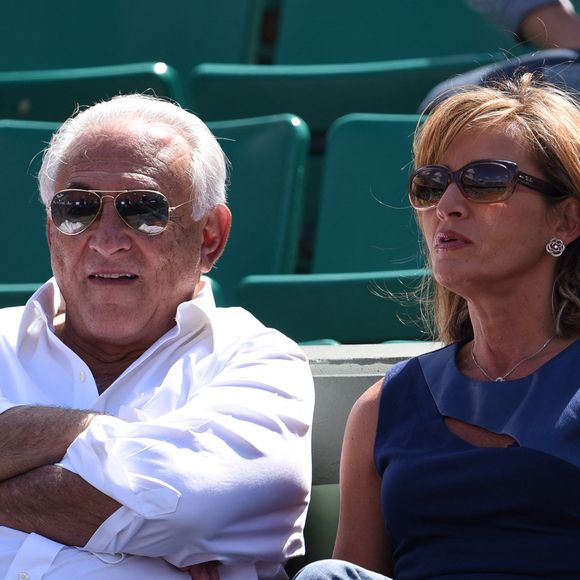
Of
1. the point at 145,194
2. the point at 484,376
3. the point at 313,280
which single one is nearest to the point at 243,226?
the point at 313,280

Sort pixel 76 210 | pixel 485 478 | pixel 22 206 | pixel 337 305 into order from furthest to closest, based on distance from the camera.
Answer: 1. pixel 22 206
2. pixel 337 305
3. pixel 76 210
4. pixel 485 478

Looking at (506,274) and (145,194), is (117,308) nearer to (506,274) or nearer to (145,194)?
(145,194)

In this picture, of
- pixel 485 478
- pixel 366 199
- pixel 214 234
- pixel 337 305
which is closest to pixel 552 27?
pixel 366 199

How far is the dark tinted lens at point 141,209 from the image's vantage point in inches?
86.4

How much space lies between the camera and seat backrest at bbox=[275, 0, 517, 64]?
15.0 feet

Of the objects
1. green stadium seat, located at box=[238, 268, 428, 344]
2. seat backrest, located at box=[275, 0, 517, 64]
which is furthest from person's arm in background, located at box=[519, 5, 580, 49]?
seat backrest, located at box=[275, 0, 517, 64]

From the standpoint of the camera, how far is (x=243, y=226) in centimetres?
342

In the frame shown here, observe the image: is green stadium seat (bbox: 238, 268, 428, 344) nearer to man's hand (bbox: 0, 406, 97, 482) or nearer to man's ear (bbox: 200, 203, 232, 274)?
man's ear (bbox: 200, 203, 232, 274)

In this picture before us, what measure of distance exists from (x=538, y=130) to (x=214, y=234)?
29.0 inches

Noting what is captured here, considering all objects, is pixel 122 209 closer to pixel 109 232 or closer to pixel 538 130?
pixel 109 232

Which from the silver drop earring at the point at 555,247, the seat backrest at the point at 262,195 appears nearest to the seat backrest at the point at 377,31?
the seat backrest at the point at 262,195

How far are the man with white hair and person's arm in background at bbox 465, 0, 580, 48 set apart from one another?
141cm

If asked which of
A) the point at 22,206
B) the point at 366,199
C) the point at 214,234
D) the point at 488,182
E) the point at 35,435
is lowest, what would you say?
the point at 22,206

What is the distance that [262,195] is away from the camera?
3459mm
